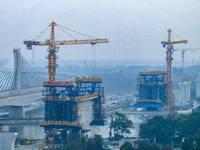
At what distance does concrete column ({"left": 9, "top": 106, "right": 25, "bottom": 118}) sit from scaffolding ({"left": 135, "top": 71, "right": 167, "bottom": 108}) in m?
11.4

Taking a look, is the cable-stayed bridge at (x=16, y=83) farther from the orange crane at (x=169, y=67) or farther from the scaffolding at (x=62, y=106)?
the scaffolding at (x=62, y=106)

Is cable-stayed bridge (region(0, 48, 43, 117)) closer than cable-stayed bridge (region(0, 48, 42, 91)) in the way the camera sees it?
Yes

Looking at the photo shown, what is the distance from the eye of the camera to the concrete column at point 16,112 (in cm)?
4807

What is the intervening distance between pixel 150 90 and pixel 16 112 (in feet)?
43.5

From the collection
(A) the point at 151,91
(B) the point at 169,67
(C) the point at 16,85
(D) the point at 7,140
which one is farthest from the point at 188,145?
(C) the point at 16,85

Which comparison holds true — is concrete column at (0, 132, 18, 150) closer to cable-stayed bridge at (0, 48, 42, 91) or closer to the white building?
cable-stayed bridge at (0, 48, 42, 91)

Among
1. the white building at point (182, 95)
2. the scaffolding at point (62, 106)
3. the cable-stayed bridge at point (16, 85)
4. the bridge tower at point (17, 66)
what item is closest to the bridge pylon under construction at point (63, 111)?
the scaffolding at point (62, 106)

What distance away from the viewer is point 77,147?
2516 centimetres

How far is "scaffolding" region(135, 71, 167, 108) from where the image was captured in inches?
1906

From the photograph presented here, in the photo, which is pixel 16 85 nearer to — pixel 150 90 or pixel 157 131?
pixel 150 90

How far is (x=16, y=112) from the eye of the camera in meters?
48.5

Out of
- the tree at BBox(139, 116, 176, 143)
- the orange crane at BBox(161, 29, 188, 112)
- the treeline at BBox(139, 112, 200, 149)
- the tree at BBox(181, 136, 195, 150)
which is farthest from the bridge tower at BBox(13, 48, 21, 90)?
the tree at BBox(181, 136, 195, 150)

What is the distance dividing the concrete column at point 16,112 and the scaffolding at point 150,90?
11416 millimetres

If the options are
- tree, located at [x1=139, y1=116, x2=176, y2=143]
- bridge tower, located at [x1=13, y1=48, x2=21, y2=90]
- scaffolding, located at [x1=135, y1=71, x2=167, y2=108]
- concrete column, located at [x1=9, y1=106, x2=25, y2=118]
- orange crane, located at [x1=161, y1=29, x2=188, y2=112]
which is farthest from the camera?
bridge tower, located at [x1=13, y1=48, x2=21, y2=90]
